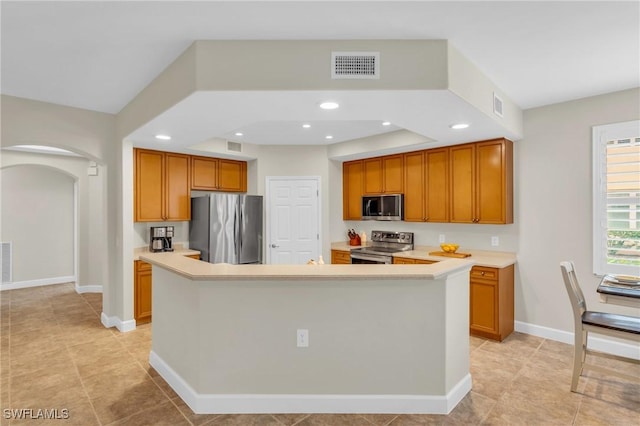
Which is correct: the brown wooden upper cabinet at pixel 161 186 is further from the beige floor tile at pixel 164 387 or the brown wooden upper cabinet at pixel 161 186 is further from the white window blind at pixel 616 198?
the white window blind at pixel 616 198

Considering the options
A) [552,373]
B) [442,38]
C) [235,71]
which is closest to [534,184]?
[552,373]

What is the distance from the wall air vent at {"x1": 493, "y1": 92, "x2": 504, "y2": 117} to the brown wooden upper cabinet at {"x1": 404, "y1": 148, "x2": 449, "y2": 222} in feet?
3.75

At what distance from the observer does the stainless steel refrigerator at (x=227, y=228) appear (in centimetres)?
462

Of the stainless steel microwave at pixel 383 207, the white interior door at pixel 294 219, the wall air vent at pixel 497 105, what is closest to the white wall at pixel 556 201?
the wall air vent at pixel 497 105

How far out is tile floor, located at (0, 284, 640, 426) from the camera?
228cm

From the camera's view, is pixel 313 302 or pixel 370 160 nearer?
pixel 313 302

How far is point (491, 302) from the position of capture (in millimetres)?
3633

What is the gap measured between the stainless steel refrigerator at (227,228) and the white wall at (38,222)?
342 centimetres

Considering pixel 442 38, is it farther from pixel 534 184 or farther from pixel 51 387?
pixel 51 387

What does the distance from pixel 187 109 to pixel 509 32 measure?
253cm

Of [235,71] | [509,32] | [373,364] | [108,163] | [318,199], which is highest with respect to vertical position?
[509,32]

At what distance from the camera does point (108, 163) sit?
4.15 m

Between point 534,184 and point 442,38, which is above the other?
point 442,38

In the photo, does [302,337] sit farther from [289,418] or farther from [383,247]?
[383,247]
